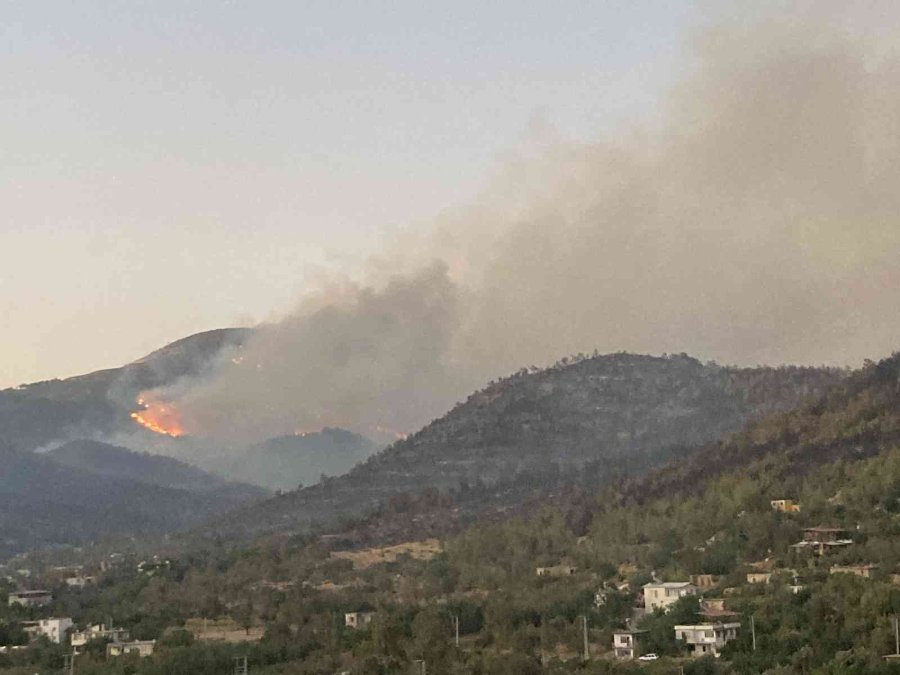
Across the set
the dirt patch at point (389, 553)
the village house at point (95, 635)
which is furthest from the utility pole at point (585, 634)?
the dirt patch at point (389, 553)

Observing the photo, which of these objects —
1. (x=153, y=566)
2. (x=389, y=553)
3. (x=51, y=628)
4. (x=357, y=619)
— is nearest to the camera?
(x=357, y=619)

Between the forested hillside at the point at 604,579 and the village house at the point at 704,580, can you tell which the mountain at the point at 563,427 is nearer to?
the forested hillside at the point at 604,579

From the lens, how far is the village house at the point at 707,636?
54750mm

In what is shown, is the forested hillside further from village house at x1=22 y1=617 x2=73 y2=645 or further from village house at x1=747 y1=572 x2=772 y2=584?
village house at x1=22 y1=617 x2=73 y2=645

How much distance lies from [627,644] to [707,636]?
3.18 metres

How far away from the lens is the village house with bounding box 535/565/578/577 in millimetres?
75562

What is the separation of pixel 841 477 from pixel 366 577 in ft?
80.1

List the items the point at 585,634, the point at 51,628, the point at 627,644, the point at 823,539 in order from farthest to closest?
the point at 51,628 → the point at 823,539 → the point at 585,634 → the point at 627,644

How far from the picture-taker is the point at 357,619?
2645 inches

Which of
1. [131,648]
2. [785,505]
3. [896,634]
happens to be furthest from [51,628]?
[896,634]

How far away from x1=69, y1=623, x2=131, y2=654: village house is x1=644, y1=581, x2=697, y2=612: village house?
21.3m

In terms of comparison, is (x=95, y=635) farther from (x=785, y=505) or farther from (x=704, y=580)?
(x=785, y=505)

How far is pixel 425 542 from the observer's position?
321 ft

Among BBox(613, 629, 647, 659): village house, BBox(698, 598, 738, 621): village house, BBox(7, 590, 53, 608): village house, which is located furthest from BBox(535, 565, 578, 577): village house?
BBox(7, 590, 53, 608): village house
